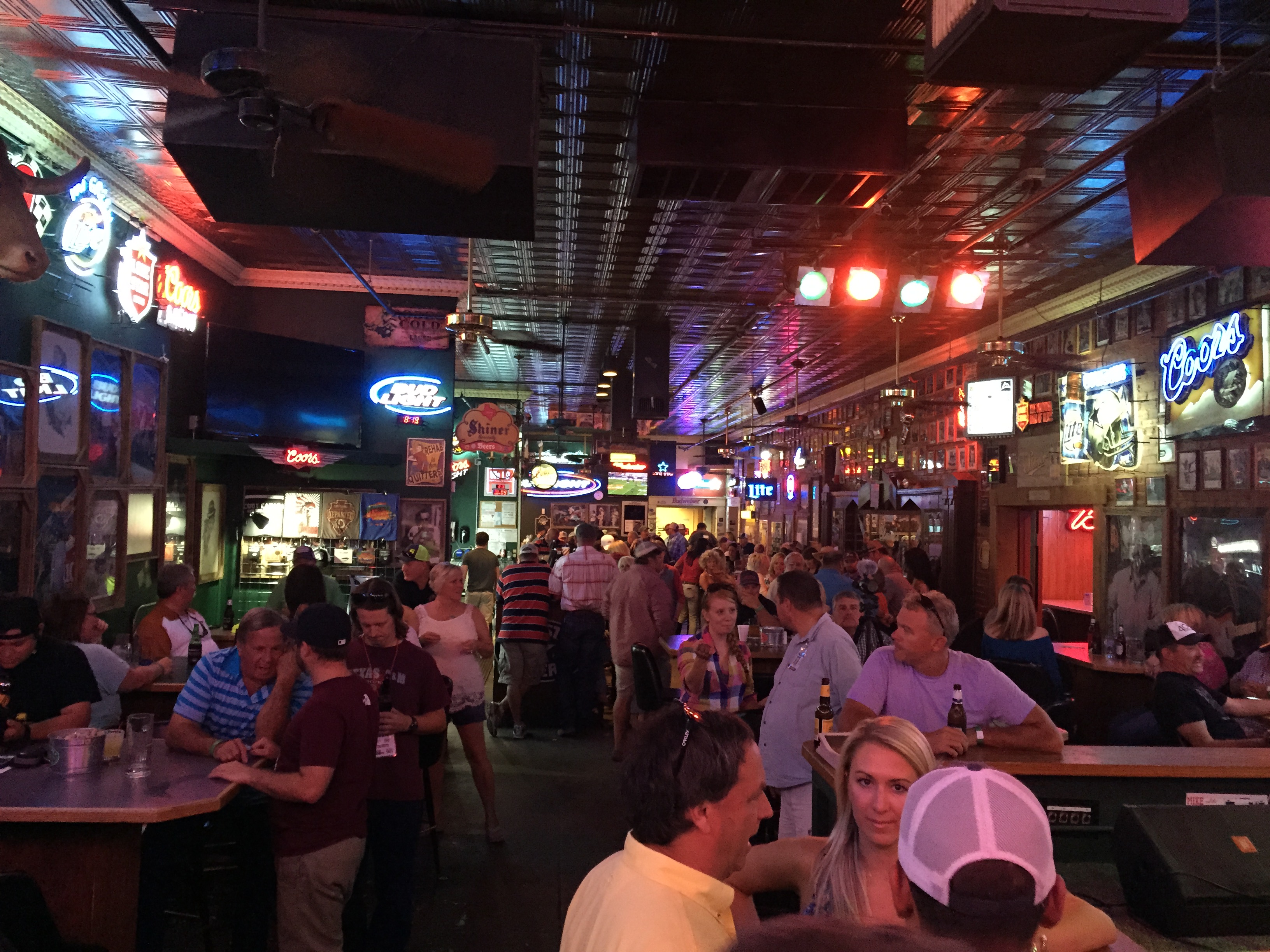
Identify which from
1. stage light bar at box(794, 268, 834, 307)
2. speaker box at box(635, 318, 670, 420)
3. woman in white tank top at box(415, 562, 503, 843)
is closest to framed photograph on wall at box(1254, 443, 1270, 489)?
stage light bar at box(794, 268, 834, 307)

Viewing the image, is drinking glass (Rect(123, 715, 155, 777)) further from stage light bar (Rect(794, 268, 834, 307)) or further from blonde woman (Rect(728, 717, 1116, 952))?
stage light bar (Rect(794, 268, 834, 307))

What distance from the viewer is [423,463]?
11875 mm

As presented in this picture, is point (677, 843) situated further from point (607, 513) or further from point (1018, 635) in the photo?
point (607, 513)

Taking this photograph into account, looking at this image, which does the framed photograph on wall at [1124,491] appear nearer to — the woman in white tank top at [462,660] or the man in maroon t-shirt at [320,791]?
the woman in white tank top at [462,660]

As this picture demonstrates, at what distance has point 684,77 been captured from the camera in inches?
236

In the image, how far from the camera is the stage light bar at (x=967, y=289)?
8273 millimetres

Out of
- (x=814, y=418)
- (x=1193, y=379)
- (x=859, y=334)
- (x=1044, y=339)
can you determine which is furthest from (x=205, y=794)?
(x=814, y=418)

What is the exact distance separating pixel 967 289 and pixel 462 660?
538cm

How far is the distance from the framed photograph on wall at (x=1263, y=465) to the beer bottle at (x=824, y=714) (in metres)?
5.78

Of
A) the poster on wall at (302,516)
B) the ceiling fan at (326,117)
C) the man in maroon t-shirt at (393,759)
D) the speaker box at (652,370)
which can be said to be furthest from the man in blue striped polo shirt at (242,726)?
the speaker box at (652,370)

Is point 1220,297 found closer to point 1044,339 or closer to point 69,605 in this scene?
point 1044,339

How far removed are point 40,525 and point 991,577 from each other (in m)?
11.4

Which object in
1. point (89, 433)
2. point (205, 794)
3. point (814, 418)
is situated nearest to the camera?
point (205, 794)

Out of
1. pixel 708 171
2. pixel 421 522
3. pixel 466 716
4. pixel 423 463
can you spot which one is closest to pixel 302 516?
pixel 421 522
